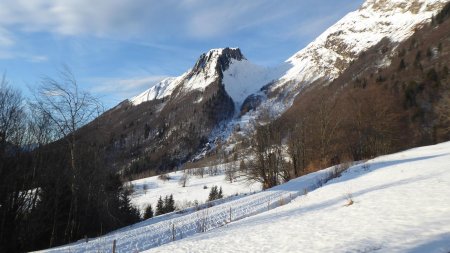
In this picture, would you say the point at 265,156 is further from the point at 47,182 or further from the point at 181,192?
the point at 181,192

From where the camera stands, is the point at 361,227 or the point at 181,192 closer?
the point at 361,227

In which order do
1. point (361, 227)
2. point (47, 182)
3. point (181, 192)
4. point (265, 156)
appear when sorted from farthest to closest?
point (181, 192), point (265, 156), point (47, 182), point (361, 227)

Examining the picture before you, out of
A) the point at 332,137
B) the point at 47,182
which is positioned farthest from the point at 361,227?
the point at 332,137

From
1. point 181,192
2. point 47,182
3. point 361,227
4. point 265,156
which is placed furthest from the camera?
point 181,192

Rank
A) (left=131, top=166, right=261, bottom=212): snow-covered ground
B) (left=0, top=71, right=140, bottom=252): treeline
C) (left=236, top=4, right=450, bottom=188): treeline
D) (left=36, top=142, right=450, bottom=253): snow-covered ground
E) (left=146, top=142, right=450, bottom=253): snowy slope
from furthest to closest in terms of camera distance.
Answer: (left=131, top=166, right=261, bottom=212): snow-covered ground, (left=236, top=4, right=450, bottom=188): treeline, (left=0, top=71, right=140, bottom=252): treeline, (left=36, top=142, right=450, bottom=253): snow-covered ground, (left=146, top=142, right=450, bottom=253): snowy slope

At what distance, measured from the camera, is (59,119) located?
22016 mm

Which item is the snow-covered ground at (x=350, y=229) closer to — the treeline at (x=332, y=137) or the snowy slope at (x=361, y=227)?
the snowy slope at (x=361, y=227)

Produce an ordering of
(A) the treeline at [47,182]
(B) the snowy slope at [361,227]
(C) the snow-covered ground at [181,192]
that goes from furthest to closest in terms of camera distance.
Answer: (C) the snow-covered ground at [181,192] < (A) the treeline at [47,182] < (B) the snowy slope at [361,227]

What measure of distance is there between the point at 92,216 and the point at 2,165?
269 inches

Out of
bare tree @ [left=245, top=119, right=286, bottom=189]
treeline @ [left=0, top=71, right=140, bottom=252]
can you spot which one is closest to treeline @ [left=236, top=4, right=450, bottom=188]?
bare tree @ [left=245, top=119, right=286, bottom=189]

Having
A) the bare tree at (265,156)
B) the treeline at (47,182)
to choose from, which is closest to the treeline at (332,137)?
the bare tree at (265,156)

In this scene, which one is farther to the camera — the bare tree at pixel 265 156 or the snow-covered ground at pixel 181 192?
the snow-covered ground at pixel 181 192

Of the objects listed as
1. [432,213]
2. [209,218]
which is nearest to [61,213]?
[209,218]

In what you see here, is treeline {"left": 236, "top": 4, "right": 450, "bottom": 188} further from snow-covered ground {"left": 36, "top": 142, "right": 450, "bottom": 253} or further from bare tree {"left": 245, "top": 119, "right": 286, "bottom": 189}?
snow-covered ground {"left": 36, "top": 142, "right": 450, "bottom": 253}
